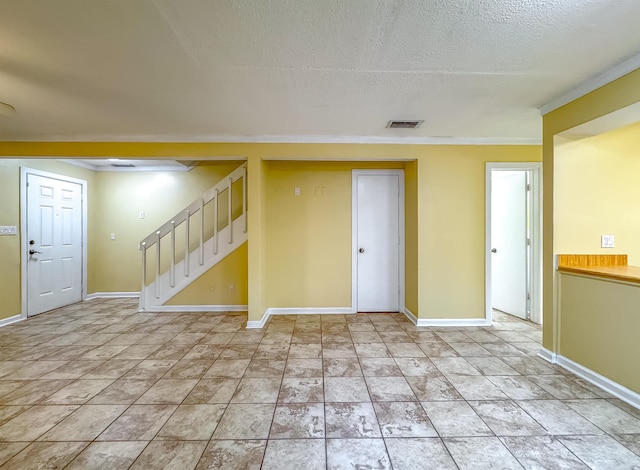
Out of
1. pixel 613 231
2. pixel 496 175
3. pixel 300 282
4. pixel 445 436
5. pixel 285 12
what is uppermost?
pixel 285 12

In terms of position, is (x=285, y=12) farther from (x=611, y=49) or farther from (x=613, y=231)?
(x=613, y=231)

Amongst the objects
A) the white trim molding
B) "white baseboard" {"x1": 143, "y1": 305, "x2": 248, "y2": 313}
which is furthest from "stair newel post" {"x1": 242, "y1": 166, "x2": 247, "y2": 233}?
the white trim molding

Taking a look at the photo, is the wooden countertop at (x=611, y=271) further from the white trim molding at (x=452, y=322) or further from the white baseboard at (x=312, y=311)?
the white baseboard at (x=312, y=311)

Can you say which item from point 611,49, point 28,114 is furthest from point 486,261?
point 28,114

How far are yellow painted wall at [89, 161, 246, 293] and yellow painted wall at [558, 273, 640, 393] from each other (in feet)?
18.5

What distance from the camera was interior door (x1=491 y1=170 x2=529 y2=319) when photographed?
3914 mm

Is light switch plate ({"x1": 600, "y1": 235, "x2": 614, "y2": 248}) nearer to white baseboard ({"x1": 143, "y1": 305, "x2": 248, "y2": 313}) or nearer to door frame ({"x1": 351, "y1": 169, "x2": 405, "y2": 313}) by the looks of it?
door frame ({"x1": 351, "y1": 169, "x2": 405, "y2": 313})

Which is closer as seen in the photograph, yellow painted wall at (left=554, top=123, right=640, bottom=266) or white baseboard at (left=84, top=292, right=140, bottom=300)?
yellow painted wall at (left=554, top=123, right=640, bottom=266)

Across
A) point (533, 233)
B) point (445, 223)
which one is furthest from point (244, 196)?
point (533, 233)

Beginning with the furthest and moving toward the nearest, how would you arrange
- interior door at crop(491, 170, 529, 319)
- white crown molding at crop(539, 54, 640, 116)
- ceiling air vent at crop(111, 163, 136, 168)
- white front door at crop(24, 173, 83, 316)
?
ceiling air vent at crop(111, 163, 136, 168)
white front door at crop(24, 173, 83, 316)
interior door at crop(491, 170, 529, 319)
white crown molding at crop(539, 54, 640, 116)

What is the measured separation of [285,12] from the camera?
4.93ft

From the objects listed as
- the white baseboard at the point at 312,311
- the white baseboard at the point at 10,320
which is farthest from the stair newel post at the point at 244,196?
the white baseboard at the point at 10,320

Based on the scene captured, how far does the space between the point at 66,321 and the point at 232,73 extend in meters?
4.26

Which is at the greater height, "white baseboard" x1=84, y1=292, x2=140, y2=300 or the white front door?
the white front door
